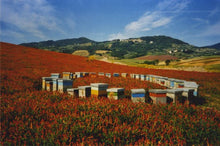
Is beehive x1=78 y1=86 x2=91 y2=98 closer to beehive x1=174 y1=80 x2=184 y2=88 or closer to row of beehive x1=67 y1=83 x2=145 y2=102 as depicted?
row of beehive x1=67 y1=83 x2=145 y2=102

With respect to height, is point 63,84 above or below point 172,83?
above

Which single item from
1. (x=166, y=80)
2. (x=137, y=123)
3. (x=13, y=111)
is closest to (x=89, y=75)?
(x=166, y=80)

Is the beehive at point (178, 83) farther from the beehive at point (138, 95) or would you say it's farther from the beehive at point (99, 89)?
the beehive at point (99, 89)

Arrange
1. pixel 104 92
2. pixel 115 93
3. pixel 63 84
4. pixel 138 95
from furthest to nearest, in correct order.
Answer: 1. pixel 63 84
2. pixel 104 92
3. pixel 115 93
4. pixel 138 95

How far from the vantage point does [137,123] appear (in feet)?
12.0

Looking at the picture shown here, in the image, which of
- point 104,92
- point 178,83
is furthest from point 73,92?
point 178,83

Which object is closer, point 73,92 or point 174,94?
point 174,94

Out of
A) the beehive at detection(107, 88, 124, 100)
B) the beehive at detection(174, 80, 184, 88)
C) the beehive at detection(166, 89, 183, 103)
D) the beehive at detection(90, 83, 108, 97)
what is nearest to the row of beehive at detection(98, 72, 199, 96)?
the beehive at detection(174, 80, 184, 88)

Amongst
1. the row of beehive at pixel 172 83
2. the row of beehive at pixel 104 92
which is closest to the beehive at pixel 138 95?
the row of beehive at pixel 104 92

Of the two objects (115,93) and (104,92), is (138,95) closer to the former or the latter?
(115,93)

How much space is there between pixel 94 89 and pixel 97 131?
132 inches

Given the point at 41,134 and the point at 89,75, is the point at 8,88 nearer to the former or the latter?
the point at 41,134

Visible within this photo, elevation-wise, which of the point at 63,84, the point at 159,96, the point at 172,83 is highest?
the point at 63,84

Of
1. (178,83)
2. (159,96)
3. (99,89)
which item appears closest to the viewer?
(159,96)
